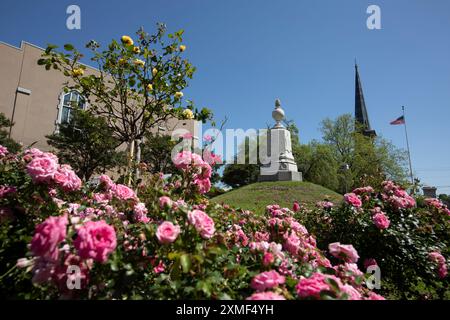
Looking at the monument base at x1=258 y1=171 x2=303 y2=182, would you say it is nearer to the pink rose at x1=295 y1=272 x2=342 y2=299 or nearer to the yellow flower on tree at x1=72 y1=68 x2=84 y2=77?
the yellow flower on tree at x1=72 y1=68 x2=84 y2=77

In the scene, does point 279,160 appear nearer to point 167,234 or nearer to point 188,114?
point 188,114

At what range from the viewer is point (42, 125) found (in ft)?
72.1

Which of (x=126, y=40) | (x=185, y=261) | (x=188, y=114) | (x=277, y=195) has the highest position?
(x=126, y=40)

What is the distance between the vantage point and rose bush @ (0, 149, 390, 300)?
1066mm

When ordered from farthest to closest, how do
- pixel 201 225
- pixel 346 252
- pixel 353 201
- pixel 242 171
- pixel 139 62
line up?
pixel 242 171 < pixel 139 62 < pixel 353 201 < pixel 346 252 < pixel 201 225

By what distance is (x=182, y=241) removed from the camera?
1.31 metres

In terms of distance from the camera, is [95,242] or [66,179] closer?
[95,242]

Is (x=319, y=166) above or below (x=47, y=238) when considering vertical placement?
above

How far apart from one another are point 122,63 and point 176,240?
345 cm

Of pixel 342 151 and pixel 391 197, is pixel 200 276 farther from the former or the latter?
pixel 342 151

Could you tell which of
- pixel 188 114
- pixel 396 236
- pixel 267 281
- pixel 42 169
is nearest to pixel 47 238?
pixel 42 169

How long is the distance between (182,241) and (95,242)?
423 millimetres

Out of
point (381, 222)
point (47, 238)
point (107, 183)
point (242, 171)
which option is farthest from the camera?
point (242, 171)
